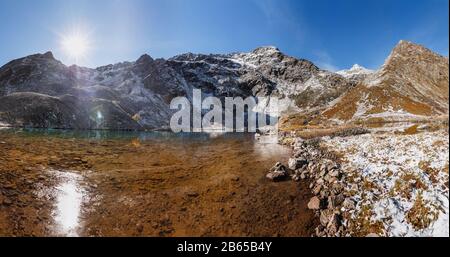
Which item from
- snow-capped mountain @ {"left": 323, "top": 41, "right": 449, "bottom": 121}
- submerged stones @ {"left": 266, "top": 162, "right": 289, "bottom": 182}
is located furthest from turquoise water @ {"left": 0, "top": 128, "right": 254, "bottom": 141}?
snow-capped mountain @ {"left": 323, "top": 41, "right": 449, "bottom": 121}

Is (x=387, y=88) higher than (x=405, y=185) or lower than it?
higher

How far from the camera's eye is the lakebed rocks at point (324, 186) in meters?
14.4

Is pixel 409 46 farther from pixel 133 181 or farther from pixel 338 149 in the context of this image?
pixel 133 181

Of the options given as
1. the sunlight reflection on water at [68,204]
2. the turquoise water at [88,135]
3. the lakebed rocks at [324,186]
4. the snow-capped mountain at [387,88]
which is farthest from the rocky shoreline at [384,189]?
the snow-capped mountain at [387,88]

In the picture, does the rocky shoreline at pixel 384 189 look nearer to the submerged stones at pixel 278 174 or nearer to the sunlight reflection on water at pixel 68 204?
the submerged stones at pixel 278 174

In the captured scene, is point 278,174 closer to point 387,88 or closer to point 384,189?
point 384,189

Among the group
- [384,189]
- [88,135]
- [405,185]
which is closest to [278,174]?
[384,189]

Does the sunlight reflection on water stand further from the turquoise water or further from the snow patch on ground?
the turquoise water

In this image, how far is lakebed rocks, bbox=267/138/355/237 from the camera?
565 inches

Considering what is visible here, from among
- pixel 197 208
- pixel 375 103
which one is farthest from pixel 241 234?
pixel 375 103

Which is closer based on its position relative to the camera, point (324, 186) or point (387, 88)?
point (324, 186)

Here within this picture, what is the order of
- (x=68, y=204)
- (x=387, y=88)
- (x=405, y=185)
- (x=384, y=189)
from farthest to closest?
(x=387, y=88), (x=68, y=204), (x=384, y=189), (x=405, y=185)

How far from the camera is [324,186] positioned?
18828mm

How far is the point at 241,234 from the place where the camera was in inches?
563
